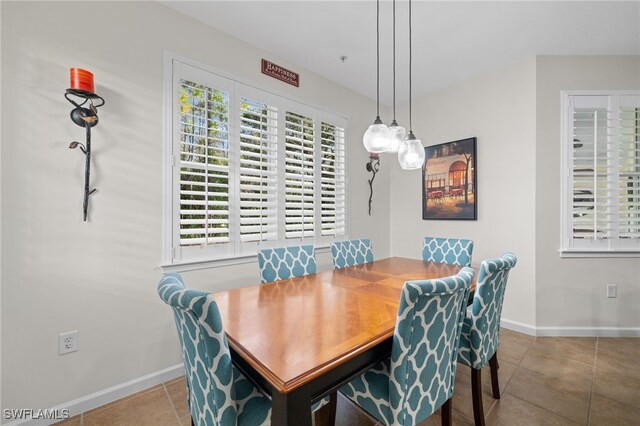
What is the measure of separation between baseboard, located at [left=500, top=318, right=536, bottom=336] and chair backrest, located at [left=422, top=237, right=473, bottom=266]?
3.64 ft

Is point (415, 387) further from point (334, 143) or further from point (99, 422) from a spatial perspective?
point (334, 143)

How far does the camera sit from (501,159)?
3.01m

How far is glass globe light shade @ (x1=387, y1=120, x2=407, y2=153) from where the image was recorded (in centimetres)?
184

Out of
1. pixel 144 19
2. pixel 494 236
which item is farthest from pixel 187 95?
pixel 494 236

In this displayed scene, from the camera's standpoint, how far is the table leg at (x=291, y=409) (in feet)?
2.71

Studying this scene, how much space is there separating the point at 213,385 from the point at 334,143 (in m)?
2.87

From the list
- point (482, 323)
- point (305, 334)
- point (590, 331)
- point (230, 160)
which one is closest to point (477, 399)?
point (482, 323)

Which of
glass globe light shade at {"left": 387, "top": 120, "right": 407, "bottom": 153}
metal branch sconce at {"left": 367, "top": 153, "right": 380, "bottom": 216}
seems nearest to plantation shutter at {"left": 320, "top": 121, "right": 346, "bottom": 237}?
metal branch sconce at {"left": 367, "top": 153, "right": 380, "bottom": 216}

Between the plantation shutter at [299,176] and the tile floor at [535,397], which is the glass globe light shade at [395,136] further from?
the tile floor at [535,397]

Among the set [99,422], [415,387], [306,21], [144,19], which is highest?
[306,21]

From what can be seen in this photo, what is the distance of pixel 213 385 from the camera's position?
960 mm

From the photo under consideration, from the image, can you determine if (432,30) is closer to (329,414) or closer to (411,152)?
(411,152)

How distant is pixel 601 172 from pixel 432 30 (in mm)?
2179

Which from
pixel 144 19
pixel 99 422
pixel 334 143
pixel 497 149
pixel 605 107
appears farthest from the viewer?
pixel 334 143
